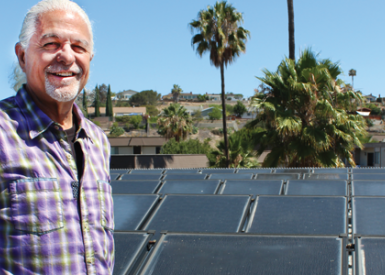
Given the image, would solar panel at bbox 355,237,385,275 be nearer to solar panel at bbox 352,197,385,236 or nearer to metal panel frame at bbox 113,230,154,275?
solar panel at bbox 352,197,385,236

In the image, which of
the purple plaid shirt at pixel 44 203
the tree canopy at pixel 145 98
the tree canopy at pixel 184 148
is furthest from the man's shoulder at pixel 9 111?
the tree canopy at pixel 145 98

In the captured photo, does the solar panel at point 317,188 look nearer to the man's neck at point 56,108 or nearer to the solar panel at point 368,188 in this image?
the solar panel at point 368,188

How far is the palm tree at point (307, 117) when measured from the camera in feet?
42.3

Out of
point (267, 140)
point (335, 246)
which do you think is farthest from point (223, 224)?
point (267, 140)

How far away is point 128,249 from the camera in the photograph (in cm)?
242

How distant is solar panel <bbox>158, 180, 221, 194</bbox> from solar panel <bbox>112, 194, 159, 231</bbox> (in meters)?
0.84

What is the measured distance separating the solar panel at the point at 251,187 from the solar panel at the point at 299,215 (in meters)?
0.80

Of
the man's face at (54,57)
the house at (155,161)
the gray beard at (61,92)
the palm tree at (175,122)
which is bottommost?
the house at (155,161)

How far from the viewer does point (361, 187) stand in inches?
168

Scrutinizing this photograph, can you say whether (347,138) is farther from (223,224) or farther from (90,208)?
(90,208)

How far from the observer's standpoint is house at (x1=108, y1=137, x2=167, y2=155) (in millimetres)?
40375

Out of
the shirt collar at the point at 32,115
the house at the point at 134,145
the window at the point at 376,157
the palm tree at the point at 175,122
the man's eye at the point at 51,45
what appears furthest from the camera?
the house at the point at 134,145

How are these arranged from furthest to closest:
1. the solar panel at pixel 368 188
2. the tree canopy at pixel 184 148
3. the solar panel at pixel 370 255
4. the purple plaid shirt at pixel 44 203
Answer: the tree canopy at pixel 184 148 → the solar panel at pixel 368 188 → the solar panel at pixel 370 255 → the purple plaid shirt at pixel 44 203

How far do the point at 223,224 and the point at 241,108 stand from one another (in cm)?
10766
